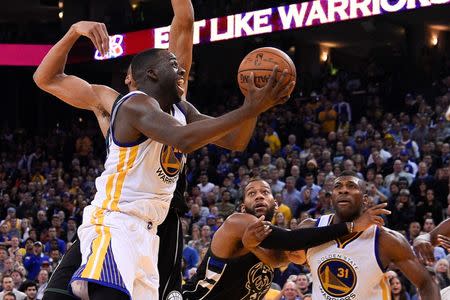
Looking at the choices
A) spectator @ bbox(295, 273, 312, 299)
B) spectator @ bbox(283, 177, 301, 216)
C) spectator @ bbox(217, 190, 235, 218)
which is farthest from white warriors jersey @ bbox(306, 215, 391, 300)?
spectator @ bbox(217, 190, 235, 218)

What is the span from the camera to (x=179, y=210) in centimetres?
467

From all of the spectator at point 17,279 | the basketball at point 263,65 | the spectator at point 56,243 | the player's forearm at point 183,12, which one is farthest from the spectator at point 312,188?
the basketball at point 263,65

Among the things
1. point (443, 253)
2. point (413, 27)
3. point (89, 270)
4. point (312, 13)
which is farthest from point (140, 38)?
point (89, 270)

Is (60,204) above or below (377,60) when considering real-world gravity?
below

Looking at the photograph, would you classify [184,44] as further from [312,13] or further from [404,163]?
[312,13]

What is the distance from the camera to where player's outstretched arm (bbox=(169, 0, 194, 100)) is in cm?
517

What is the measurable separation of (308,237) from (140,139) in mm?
1621

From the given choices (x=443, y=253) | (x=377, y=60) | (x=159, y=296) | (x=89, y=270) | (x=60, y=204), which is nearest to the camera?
(x=89, y=270)

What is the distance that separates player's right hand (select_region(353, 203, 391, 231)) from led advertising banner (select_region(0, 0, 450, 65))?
10557mm

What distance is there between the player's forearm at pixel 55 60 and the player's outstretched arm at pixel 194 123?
2.87 ft

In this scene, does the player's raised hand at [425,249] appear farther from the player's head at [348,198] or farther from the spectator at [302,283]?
the spectator at [302,283]

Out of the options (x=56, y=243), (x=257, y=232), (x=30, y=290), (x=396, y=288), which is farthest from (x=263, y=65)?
(x=56, y=243)

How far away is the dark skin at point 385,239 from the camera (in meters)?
5.44

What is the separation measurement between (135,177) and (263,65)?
34.1 inches
